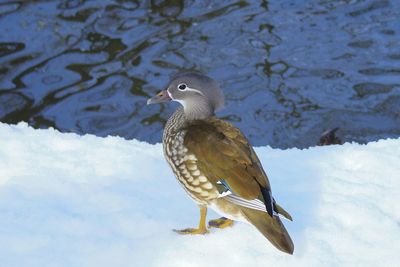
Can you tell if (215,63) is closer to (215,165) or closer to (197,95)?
(197,95)

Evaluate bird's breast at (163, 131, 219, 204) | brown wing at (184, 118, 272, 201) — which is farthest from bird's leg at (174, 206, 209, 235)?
brown wing at (184, 118, 272, 201)

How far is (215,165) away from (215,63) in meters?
5.41

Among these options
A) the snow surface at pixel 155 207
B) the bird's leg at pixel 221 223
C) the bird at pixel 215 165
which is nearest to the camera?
the bird at pixel 215 165

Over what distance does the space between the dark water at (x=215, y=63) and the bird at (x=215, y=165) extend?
4.03m

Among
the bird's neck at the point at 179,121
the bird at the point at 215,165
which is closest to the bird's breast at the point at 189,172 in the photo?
the bird at the point at 215,165

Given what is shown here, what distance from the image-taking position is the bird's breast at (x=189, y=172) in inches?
169

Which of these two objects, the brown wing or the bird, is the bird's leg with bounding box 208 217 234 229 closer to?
the bird

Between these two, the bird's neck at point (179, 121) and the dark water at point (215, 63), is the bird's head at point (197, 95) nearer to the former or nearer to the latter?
the bird's neck at point (179, 121)

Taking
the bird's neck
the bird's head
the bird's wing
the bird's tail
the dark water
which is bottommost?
the dark water

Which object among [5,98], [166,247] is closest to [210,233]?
[166,247]

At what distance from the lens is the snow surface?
4.29 meters

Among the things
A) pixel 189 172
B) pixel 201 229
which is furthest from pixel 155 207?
pixel 189 172

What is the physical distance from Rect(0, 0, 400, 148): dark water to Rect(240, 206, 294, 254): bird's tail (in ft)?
14.8

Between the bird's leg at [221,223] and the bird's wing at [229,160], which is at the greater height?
the bird's wing at [229,160]
